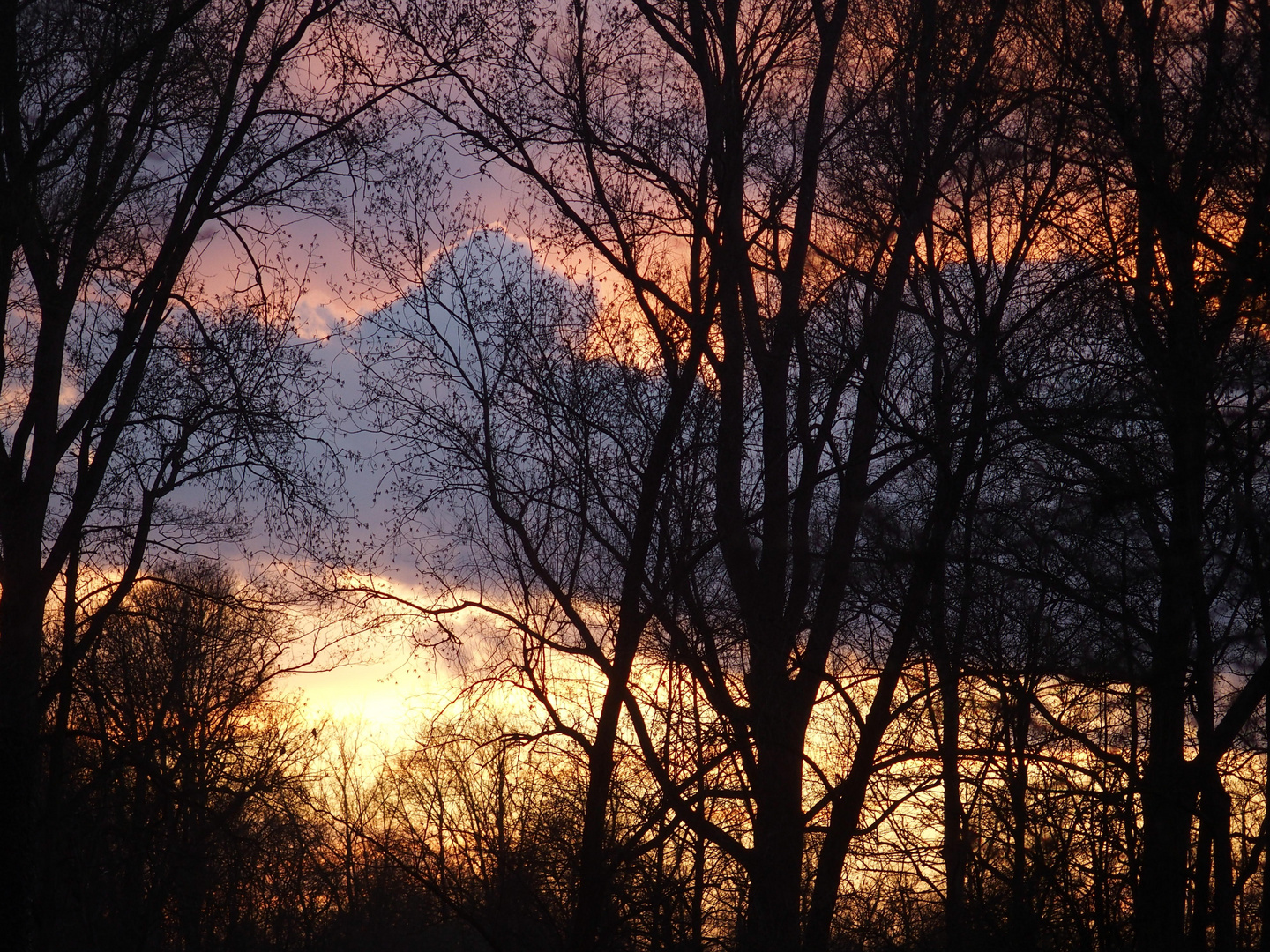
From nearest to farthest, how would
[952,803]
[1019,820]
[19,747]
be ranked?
[1019,820] → [19,747] → [952,803]

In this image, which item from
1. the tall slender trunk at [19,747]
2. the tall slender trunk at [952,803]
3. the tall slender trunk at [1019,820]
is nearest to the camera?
the tall slender trunk at [1019,820]

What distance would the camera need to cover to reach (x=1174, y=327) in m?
6.18

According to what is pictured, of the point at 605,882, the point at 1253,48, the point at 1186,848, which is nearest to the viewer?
the point at 1253,48

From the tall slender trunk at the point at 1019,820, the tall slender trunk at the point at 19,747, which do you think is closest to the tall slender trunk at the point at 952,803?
the tall slender trunk at the point at 1019,820

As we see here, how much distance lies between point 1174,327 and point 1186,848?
338 cm

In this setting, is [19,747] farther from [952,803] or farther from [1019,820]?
[1019,820]

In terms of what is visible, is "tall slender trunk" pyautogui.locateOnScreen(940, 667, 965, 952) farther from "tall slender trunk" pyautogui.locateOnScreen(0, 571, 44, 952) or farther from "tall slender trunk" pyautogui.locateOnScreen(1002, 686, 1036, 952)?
"tall slender trunk" pyautogui.locateOnScreen(0, 571, 44, 952)

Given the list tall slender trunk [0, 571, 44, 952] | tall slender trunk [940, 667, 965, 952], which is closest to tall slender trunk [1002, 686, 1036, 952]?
tall slender trunk [940, 667, 965, 952]

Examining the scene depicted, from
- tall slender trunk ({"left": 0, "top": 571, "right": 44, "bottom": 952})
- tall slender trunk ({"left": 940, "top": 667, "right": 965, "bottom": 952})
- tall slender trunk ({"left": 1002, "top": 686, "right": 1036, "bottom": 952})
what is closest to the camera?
tall slender trunk ({"left": 1002, "top": 686, "right": 1036, "bottom": 952})

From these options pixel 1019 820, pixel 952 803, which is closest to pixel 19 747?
pixel 952 803

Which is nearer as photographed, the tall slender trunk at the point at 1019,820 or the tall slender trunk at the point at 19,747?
the tall slender trunk at the point at 1019,820

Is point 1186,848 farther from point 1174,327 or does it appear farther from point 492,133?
point 492,133

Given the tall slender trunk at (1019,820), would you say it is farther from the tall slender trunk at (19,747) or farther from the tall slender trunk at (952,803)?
the tall slender trunk at (19,747)

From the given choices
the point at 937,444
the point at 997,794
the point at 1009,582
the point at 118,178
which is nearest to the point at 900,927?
the point at 997,794
